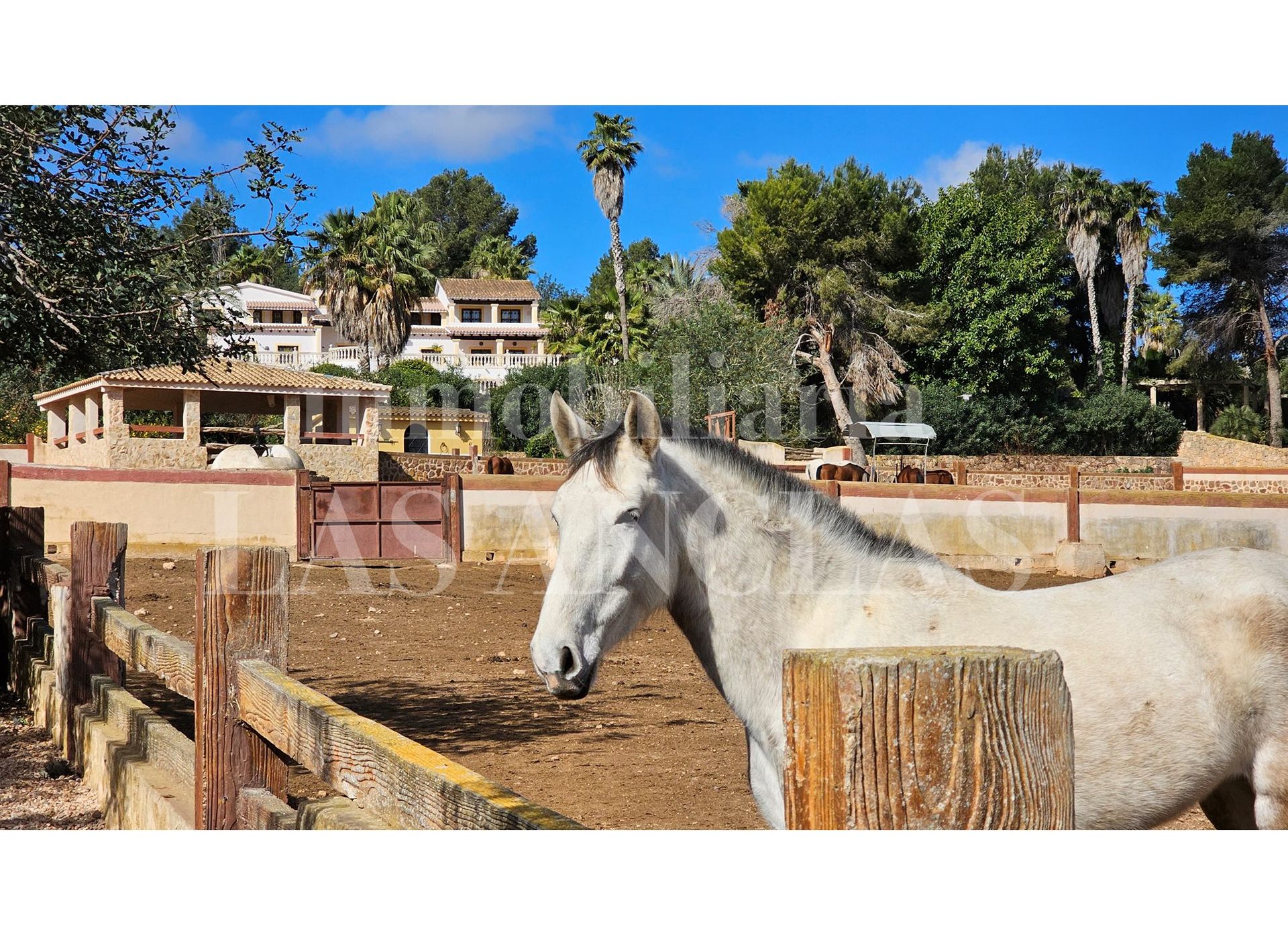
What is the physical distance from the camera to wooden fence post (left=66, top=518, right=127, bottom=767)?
502 cm

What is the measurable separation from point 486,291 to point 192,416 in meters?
34.1

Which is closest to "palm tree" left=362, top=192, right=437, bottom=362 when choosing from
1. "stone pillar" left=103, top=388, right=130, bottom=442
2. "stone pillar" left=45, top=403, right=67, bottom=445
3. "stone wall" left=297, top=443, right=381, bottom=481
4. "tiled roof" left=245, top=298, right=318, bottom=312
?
"stone pillar" left=45, top=403, right=67, bottom=445

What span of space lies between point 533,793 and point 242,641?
277 centimetres

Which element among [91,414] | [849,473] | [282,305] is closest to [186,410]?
[91,414]

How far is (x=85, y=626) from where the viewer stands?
502 centimetres

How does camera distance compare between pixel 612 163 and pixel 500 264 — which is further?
pixel 500 264

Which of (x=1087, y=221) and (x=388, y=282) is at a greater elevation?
(x=1087, y=221)

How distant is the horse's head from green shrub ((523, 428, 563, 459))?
2988 cm

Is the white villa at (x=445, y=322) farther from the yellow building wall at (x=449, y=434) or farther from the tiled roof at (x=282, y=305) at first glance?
the yellow building wall at (x=449, y=434)

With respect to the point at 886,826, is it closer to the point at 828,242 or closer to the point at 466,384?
the point at 828,242

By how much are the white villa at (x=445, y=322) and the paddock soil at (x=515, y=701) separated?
3860 cm

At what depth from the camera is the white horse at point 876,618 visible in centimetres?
269

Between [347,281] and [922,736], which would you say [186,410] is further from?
[922,736]

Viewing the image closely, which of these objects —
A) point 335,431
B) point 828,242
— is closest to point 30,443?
point 335,431
